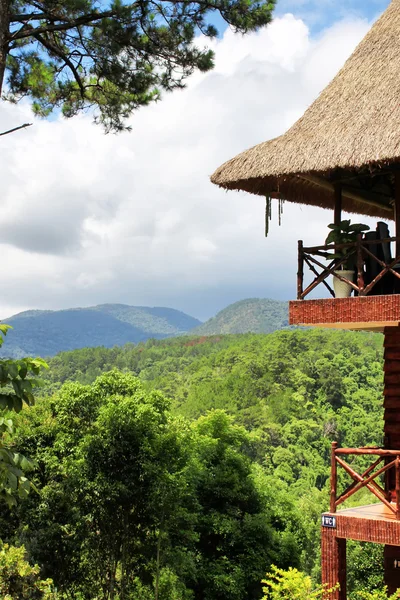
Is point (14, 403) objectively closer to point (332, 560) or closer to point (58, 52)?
point (332, 560)

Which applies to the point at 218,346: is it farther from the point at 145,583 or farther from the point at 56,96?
the point at 56,96

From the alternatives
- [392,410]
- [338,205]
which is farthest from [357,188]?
[392,410]

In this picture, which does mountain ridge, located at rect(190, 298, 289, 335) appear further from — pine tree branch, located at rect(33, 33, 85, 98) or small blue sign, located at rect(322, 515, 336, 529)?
small blue sign, located at rect(322, 515, 336, 529)

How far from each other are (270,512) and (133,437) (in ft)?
15.0

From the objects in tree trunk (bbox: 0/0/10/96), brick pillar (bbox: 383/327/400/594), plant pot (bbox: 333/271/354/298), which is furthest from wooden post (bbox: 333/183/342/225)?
tree trunk (bbox: 0/0/10/96)

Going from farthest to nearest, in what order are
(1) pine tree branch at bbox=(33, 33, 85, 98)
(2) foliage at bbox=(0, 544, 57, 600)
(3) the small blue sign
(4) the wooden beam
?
(2) foliage at bbox=(0, 544, 57, 600) < (1) pine tree branch at bbox=(33, 33, 85, 98) < (4) the wooden beam < (3) the small blue sign

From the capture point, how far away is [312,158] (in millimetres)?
5355

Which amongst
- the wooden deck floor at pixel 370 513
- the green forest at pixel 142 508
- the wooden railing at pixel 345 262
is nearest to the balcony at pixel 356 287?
the wooden railing at pixel 345 262

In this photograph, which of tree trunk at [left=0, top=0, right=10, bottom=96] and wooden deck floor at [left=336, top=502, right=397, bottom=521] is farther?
tree trunk at [left=0, top=0, right=10, bottom=96]

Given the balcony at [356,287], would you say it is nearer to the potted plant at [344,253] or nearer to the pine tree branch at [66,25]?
the potted plant at [344,253]

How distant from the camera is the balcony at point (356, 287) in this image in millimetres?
4984

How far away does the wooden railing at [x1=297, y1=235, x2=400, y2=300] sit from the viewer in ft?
16.5

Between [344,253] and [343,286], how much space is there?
26cm

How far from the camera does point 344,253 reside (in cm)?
531
